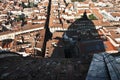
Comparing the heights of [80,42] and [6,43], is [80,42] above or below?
above

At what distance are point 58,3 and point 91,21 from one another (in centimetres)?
916

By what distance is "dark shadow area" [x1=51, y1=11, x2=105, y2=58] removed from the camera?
16.1 m

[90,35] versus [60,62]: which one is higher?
[60,62]

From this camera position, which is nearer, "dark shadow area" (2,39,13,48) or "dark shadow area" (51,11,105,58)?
"dark shadow area" (51,11,105,58)

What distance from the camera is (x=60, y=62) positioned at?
7.24m

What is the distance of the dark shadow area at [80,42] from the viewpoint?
16.1m

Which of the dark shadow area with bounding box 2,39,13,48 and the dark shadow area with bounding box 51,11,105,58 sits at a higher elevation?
the dark shadow area with bounding box 51,11,105,58

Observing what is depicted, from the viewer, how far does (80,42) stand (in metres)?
17.8

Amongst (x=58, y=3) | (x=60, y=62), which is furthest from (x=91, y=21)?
(x=60, y=62)

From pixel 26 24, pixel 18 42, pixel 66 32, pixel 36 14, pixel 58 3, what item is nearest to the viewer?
pixel 18 42

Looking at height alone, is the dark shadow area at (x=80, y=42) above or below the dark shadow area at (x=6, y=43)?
above

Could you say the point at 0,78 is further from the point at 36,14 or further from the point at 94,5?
the point at 94,5

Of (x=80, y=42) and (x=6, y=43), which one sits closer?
(x=80, y=42)

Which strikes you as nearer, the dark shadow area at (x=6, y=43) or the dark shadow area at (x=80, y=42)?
the dark shadow area at (x=80, y=42)
